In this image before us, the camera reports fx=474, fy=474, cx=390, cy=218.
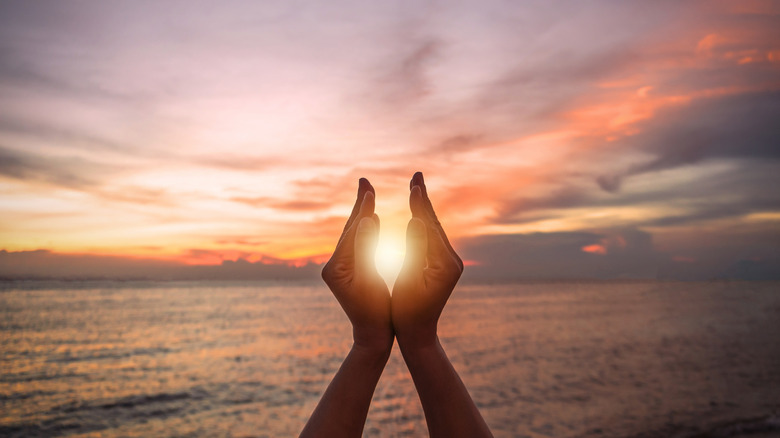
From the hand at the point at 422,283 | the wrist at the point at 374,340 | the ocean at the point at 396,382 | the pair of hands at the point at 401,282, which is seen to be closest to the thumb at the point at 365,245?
the pair of hands at the point at 401,282

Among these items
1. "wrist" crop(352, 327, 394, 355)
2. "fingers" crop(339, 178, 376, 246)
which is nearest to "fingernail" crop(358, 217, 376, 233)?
"fingers" crop(339, 178, 376, 246)

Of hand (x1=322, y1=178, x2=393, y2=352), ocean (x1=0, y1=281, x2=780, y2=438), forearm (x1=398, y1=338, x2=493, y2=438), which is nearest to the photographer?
forearm (x1=398, y1=338, x2=493, y2=438)

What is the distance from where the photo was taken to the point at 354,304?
263cm

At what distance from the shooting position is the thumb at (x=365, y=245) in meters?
2.63

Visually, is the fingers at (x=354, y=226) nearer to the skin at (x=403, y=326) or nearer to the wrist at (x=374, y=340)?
the skin at (x=403, y=326)

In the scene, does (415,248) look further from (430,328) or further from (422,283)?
(430,328)

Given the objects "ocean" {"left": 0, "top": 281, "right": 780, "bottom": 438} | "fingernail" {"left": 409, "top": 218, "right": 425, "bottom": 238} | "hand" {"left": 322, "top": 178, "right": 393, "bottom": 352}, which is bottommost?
"ocean" {"left": 0, "top": 281, "right": 780, "bottom": 438}

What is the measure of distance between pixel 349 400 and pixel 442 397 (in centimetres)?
50

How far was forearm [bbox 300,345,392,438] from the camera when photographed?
2.54 metres

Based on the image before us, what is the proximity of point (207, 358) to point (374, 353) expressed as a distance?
1771 cm

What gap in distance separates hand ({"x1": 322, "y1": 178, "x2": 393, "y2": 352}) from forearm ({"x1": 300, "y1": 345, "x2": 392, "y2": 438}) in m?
0.09

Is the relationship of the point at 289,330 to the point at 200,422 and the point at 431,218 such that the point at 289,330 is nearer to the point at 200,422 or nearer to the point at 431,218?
the point at 200,422

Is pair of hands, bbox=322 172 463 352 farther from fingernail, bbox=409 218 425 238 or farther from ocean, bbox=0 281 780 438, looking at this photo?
ocean, bbox=0 281 780 438

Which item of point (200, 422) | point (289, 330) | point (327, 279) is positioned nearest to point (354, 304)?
point (327, 279)
